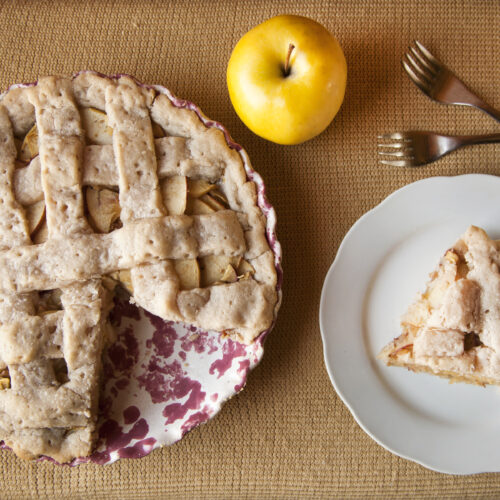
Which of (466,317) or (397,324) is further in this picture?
(397,324)

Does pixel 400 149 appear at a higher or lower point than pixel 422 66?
lower

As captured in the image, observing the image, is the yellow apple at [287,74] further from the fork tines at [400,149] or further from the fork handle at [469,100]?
the fork handle at [469,100]

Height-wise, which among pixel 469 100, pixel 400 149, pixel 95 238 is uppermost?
pixel 469 100

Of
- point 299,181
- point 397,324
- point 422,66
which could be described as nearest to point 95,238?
point 299,181

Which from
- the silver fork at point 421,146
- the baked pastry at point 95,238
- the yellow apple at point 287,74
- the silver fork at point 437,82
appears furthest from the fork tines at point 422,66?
the baked pastry at point 95,238

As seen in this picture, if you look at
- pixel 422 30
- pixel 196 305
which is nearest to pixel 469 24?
pixel 422 30

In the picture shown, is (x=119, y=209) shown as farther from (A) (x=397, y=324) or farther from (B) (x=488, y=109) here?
(B) (x=488, y=109)

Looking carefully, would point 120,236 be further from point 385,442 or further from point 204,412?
point 385,442
